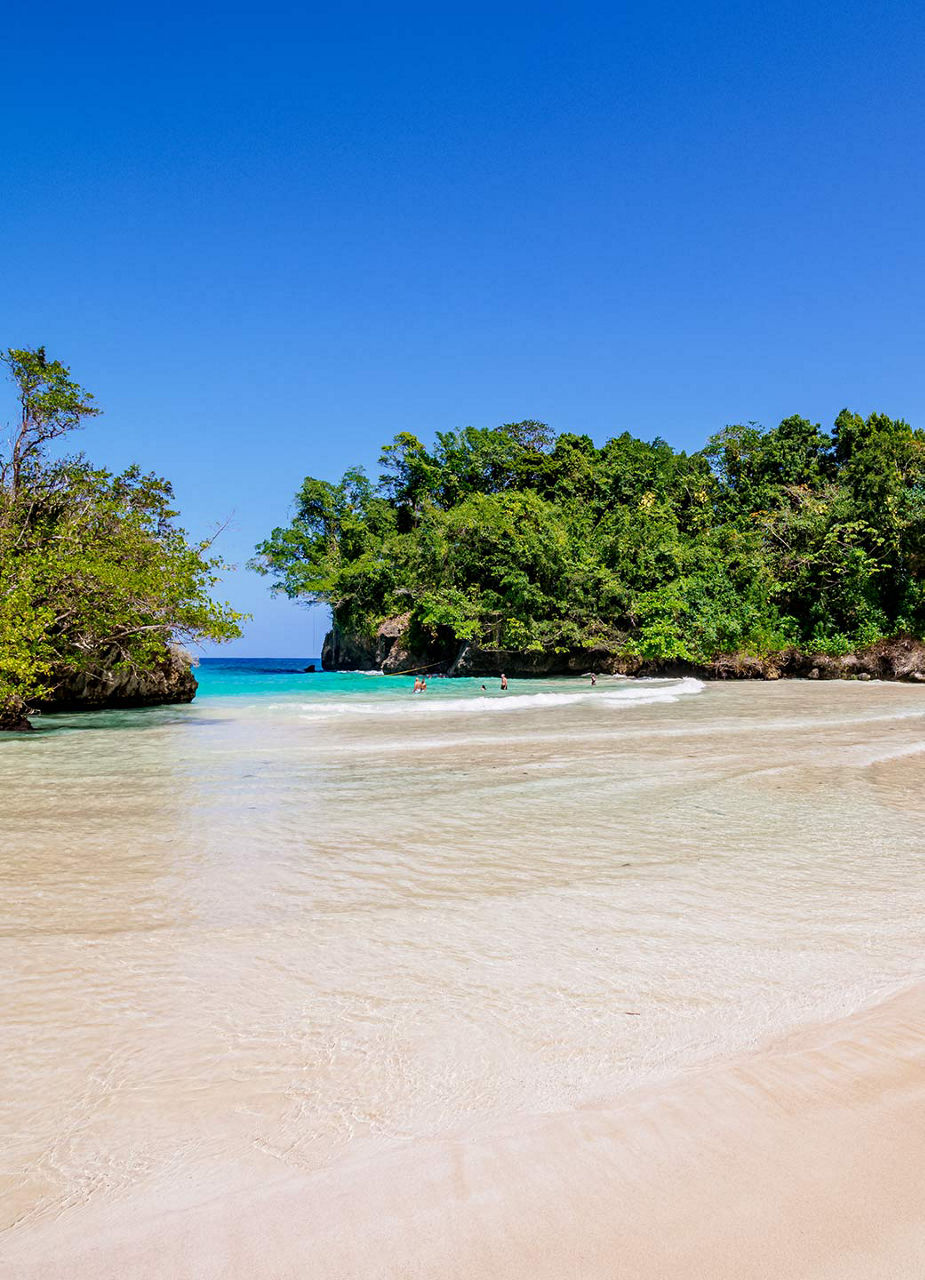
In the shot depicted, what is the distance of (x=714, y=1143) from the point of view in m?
2.00

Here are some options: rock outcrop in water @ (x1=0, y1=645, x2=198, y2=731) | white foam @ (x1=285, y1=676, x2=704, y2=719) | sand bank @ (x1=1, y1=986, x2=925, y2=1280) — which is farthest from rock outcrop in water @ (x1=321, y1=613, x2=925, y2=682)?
sand bank @ (x1=1, y1=986, x2=925, y2=1280)

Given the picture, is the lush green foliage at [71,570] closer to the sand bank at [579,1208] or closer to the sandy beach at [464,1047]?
the sandy beach at [464,1047]

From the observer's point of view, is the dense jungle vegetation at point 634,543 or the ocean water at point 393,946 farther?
the dense jungle vegetation at point 634,543

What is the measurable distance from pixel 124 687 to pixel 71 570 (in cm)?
659

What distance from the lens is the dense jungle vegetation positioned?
30844mm

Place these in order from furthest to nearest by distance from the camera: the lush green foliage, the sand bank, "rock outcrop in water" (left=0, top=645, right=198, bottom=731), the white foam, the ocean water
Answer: "rock outcrop in water" (left=0, top=645, right=198, bottom=731) < the white foam < the lush green foliage < the ocean water < the sand bank

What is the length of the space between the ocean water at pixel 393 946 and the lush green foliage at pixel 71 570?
22.1ft

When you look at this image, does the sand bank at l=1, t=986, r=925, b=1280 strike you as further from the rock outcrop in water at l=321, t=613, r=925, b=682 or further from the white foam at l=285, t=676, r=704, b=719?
the rock outcrop in water at l=321, t=613, r=925, b=682

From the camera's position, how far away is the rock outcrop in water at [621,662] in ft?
95.3

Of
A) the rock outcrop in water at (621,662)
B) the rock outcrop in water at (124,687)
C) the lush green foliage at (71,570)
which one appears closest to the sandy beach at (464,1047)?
the lush green foliage at (71,570)

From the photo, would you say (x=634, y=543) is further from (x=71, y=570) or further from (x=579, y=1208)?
(x=579, y=1208)

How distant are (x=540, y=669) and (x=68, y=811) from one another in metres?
31.4

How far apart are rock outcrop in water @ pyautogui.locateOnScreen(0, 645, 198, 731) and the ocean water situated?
11.3m

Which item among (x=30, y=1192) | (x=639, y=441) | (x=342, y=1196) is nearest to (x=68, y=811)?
(x=30, y=1192)
